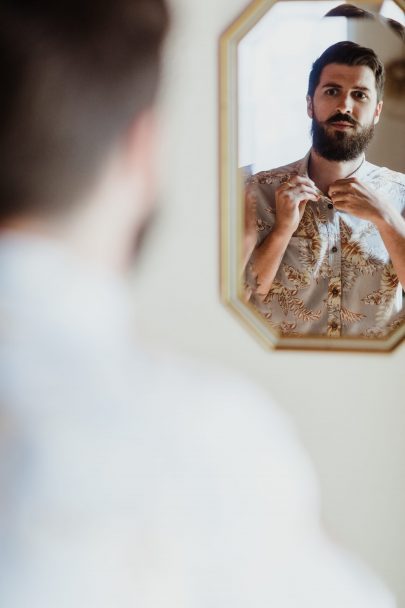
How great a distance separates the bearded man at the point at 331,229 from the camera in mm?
1080

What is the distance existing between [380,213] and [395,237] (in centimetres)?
5

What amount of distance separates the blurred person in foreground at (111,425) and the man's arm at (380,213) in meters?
0.32

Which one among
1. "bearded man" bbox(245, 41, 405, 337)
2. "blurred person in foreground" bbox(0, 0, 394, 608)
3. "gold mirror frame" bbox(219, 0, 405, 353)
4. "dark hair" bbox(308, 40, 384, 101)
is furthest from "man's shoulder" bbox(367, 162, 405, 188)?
"blurred person in foreground" bbox(0, 0, 394, 608)

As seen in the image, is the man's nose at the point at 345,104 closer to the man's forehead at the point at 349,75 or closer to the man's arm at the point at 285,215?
the man's forehead at the point at 349,75

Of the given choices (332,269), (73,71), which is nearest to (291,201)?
(332,269)

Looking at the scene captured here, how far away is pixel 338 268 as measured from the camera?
110 centimetres

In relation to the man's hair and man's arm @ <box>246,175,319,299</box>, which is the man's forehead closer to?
man's arm @ <box>246,175,319,299</box>

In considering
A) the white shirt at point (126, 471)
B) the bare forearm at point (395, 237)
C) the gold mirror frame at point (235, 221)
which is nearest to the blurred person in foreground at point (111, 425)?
the white shirt at point (126, 471)

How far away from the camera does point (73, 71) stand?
3.63 ft

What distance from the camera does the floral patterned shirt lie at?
A: 3.60ft

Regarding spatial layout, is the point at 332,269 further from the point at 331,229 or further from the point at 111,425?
the point at 111,425

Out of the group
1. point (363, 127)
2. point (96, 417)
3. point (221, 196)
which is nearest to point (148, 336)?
point (96, 417)

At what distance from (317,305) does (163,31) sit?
0.51m

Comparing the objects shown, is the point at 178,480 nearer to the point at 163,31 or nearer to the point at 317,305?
the point at 317,305
